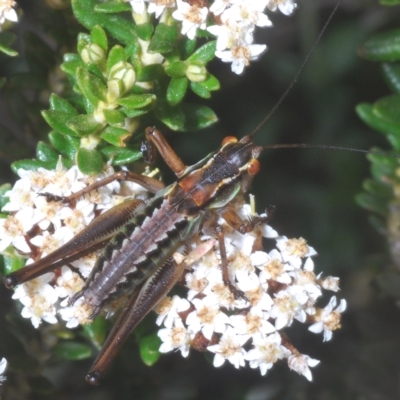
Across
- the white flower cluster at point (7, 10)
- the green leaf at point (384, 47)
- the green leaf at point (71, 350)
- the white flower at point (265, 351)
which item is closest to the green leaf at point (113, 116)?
the white flower cluster at point (7, 10)

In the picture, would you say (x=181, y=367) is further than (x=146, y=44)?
Yes

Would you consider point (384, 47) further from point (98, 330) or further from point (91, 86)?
point (98, 330)

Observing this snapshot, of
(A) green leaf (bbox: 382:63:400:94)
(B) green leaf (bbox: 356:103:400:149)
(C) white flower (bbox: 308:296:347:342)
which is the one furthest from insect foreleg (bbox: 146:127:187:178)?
(A) green leaf (bbox: 382:63:400:94)

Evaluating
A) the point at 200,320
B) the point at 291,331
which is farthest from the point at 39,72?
the point at 291,331

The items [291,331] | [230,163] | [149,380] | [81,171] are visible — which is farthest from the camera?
[291,331]

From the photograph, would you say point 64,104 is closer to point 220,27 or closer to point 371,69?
point 220,27

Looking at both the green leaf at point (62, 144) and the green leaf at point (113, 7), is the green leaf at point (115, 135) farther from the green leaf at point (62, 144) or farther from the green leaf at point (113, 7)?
the green leaf at point (113, 7)
